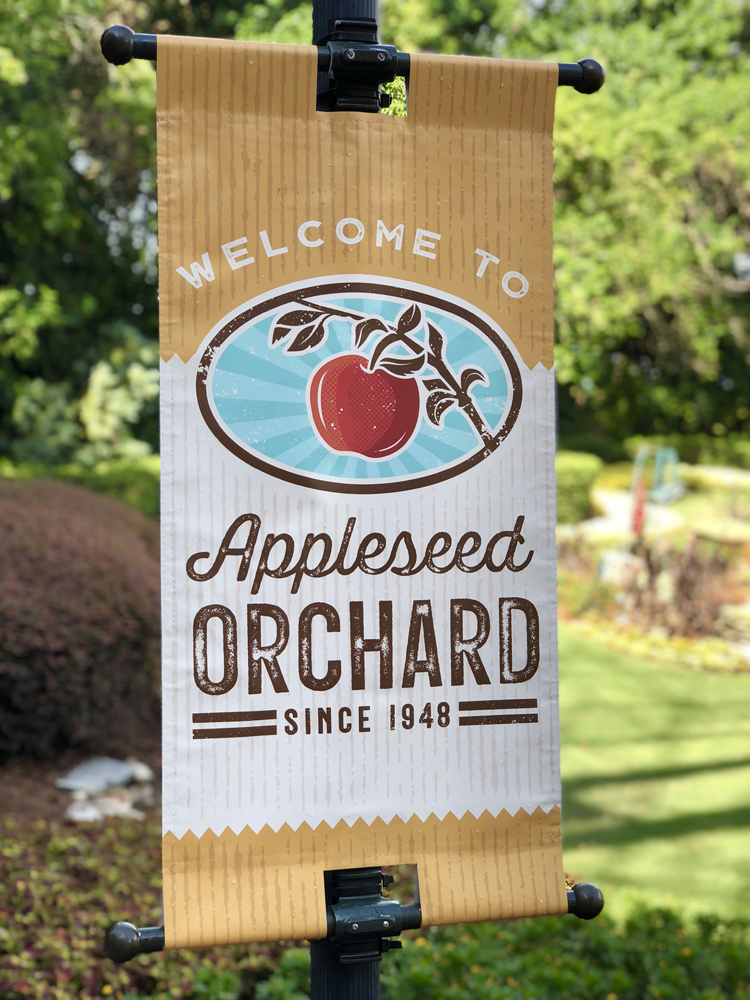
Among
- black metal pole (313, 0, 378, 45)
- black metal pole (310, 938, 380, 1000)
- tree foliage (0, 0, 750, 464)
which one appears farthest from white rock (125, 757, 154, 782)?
tree foliage (0, 0, 750, 464)

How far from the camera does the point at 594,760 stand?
5996 millimetres

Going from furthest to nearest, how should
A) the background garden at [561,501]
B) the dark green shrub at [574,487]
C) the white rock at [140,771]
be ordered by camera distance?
1. the dark green shrub at [574,487]
2. the white rock at [140,771]
3. the background garden at [561,501]

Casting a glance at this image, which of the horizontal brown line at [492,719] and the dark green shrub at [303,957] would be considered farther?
the dark green shrub at [303,957]

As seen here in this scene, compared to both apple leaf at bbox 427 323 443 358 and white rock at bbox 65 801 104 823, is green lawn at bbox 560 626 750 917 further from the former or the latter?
apple leaf at bbox 427 323 443 358

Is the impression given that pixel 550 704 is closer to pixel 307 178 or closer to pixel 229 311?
pixel 229 311

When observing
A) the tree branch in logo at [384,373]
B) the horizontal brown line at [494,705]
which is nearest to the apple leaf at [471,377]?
the tree branch in logo at [384,373]

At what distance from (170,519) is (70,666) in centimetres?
326

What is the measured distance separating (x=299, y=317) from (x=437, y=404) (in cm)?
30

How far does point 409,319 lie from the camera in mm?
1710

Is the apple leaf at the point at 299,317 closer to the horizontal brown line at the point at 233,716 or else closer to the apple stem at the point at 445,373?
the apple stem at the point at 445,373

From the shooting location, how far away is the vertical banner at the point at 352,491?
1.61 metres

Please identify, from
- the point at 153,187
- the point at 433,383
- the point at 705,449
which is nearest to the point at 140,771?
the point at 433,383

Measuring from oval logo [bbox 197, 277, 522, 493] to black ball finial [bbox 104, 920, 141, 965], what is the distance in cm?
80

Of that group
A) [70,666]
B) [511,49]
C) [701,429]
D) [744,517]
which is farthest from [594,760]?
[701,429]
